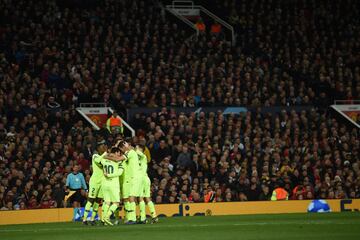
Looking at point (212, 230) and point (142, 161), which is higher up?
point (142, 161)

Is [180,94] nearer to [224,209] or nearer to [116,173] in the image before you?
[224,209]

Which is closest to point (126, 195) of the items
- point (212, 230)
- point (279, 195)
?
point (212, 230)

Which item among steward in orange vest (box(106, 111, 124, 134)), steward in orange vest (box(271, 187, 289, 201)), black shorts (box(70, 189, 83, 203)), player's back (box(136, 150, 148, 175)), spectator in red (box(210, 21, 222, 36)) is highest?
spectator in red (box(210, 21, 222, 36))

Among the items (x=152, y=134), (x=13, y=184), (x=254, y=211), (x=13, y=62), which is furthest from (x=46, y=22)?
(x=254, y=211)

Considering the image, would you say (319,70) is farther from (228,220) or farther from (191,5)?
(228,220)

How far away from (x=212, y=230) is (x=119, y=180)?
4.35 meters

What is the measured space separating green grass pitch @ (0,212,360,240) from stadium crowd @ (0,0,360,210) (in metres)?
4.29

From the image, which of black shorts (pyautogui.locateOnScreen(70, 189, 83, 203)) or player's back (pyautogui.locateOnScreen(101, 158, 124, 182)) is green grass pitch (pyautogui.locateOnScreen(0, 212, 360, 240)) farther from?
black shorts (pyautogui.locateOnScreen(70, 189, 83, 203))

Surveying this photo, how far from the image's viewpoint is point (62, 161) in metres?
31.4

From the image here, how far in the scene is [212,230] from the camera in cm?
2273

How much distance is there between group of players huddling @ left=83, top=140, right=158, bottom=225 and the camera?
25.1 meters

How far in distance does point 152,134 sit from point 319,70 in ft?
31.0

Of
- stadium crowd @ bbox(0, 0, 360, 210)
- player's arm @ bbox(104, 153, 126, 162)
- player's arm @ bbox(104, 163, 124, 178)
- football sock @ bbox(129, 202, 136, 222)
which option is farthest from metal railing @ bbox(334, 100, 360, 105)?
player's arm @ bbox(104, 153, 126, 162)

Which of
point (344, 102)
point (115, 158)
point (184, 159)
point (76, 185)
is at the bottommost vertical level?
point (76, 185)
